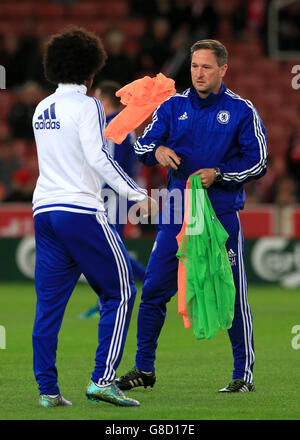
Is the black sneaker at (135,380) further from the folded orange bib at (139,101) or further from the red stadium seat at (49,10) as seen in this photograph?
the red stadium seat at (49,10)

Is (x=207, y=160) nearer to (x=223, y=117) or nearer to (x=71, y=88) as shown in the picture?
(x=223, y=117)

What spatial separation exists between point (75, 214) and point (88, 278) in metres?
0.42

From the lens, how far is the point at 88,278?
6.25 metres

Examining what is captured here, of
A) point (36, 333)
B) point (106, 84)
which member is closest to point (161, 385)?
point (36, 333)

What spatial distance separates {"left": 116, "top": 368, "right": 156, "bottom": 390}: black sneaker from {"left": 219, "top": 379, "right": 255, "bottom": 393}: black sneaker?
53cm

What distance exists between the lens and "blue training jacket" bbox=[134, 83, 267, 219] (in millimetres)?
6875

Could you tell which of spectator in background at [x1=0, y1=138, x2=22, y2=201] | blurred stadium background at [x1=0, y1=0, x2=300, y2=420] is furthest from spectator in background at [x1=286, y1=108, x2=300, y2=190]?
spectator in background at [x1=0, y1=138, x2=22, y2=201]

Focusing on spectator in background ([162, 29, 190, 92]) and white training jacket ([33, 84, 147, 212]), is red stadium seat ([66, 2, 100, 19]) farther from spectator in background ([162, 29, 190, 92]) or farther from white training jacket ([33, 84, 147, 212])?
white training jacket ([33, 84, 147, 212])

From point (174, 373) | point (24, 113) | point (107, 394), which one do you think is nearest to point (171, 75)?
point (24, 113)

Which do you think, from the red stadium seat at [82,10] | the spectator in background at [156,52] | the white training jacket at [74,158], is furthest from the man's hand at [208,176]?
the red stadium seat at [82,10]

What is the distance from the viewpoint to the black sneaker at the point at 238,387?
23.0 feet

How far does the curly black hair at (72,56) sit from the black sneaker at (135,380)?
218 centimetres
